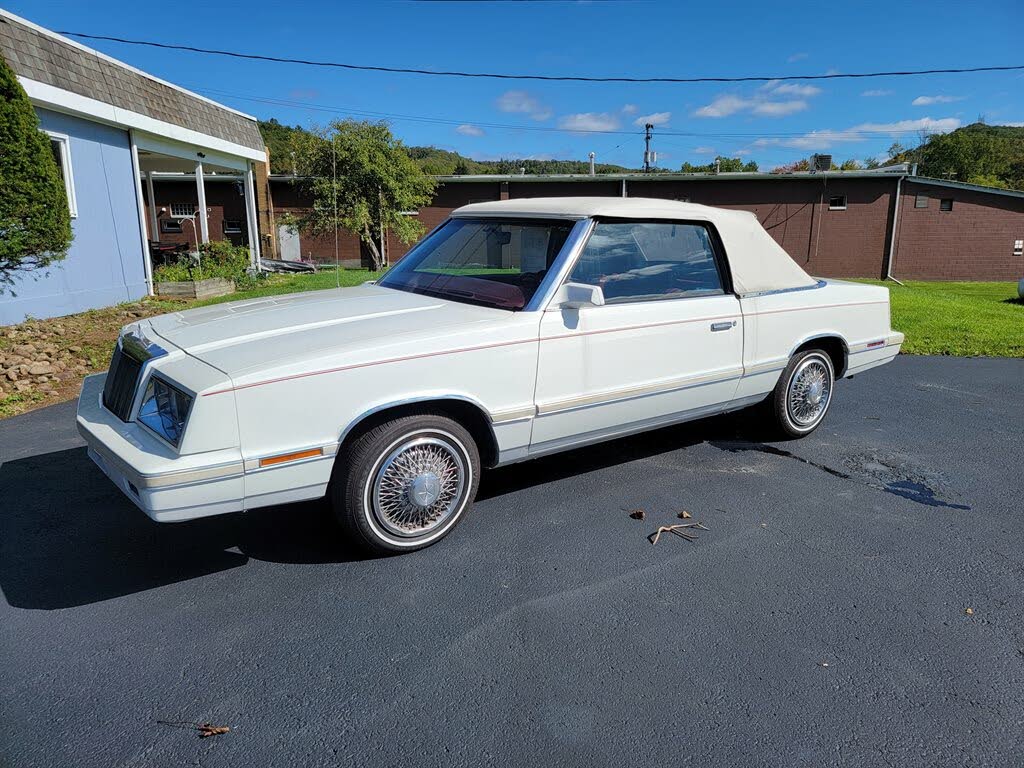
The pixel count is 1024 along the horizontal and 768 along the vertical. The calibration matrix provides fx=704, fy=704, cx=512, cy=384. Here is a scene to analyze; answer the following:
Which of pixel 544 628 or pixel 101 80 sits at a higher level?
pixel 101 80

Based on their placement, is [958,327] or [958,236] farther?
[958,236]

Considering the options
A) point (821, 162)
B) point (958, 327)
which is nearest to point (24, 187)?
point (958, 327)

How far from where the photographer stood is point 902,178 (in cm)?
2775

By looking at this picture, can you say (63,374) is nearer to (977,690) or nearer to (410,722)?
(410,722)

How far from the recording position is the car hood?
3.15m

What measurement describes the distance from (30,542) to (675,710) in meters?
3.27

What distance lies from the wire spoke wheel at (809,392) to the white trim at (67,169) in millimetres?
10630

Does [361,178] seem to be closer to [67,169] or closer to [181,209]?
[181,209]

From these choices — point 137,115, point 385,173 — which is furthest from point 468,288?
point 385,173

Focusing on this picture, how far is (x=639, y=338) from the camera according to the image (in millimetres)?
4078

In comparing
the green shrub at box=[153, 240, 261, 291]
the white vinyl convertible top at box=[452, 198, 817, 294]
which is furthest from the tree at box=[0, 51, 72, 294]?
the white vinyl convertible top at box=[452, 198, 817, 294]

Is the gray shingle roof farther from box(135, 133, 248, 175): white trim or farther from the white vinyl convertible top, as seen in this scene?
the white vinyl convertible top

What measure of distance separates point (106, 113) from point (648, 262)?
35.9 ft

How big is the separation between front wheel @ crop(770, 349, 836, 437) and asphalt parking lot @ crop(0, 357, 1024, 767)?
2.29ft
